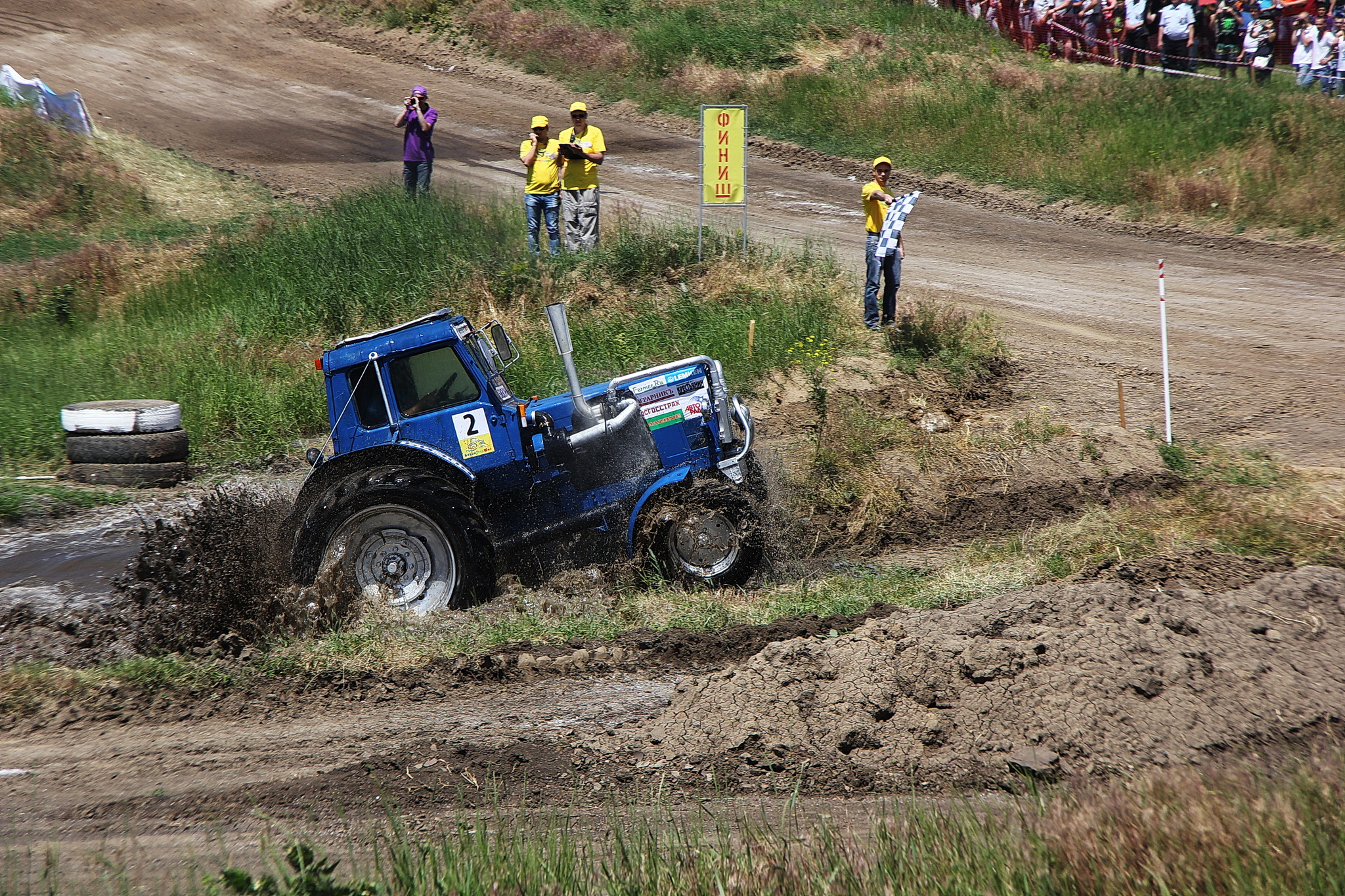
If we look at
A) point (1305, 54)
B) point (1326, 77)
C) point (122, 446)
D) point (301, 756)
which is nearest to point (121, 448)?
point (122, 446)

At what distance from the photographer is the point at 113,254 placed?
1647 centimetres

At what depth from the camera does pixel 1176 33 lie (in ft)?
73.0

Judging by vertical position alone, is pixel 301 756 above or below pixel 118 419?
below

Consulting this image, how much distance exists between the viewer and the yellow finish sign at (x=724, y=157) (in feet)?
45.8

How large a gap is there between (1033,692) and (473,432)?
4534 millimetres

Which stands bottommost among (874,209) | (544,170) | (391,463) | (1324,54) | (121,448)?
(121,448)

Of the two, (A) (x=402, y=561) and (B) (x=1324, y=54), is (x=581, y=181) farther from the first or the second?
(B) (x=1324, y=54)

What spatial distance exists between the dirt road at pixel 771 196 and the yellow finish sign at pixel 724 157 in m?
2.67

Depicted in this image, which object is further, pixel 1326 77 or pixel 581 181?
pixel 1326 77

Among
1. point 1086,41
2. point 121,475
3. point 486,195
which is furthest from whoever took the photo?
point 1086,41

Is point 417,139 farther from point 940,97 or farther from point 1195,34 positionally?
point 1195,34

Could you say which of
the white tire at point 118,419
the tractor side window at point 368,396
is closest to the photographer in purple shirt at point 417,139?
the white tire at point 118,419

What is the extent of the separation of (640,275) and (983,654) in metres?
9.16

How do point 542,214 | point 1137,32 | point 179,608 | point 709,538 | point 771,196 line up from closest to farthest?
point 179,608
point 709,538
point 542,214
point 771,196
point 1137,32
